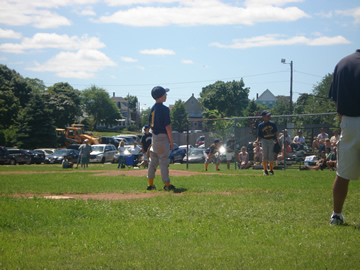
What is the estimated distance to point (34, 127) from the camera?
56375 millimetres

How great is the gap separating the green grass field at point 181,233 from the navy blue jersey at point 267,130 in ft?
20.7

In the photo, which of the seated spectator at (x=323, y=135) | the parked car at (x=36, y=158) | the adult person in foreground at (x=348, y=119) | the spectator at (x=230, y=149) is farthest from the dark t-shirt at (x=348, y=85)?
the parked car at (x=36, y=158)

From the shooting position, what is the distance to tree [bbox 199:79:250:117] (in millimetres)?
105250

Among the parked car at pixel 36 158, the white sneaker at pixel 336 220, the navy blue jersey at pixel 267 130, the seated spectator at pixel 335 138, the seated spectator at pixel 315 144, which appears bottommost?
the parked car at pixel 36 158

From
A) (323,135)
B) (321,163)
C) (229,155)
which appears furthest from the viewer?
(229,155)

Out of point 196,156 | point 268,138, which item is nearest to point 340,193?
point 268,138

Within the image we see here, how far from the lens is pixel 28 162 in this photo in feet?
136

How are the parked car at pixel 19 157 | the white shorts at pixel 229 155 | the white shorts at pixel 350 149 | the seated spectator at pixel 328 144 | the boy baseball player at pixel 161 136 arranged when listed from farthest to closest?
the parked car at pixel 19 157 → the white shorts at pixel 229 155 → the seated spectator at pixel 328 144 → the boy baseball player at pixel 161 136 → the white shorts at pixel 350 149

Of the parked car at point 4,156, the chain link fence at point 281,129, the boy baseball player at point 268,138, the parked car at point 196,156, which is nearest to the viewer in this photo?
the boy baseball player at point 268,138

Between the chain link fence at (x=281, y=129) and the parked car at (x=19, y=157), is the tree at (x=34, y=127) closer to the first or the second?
the parked car at (x=19, y=157)

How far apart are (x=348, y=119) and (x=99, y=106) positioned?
112 metres

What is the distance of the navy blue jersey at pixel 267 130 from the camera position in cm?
1343

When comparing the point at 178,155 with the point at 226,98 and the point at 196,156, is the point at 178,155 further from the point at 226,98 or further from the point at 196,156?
the point at 226,98

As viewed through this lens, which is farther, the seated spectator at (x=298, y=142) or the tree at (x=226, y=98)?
the tree at (x=226, y=98)
